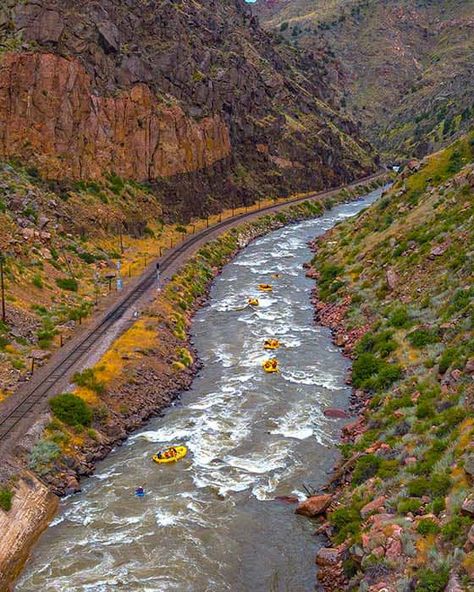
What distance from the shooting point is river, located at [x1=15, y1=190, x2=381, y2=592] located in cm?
2714

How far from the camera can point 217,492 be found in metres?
32.9

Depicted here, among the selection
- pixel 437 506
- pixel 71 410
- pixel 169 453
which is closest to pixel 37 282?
pixel 71 410

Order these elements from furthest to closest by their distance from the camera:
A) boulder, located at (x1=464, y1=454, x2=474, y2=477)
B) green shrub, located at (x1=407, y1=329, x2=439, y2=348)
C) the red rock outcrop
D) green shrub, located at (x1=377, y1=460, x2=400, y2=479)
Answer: the red rock outcrop → green shrub, located at (x1=407, y1=329, x2=439, y2=348) → green shrub, located at (x1=377, y1=460, x2=400, y2=479) → boulder, located at (x1=464, y1=454, x2=474, y2=477)

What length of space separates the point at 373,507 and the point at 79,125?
68.0 meters

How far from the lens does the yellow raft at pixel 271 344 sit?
53.1 meters

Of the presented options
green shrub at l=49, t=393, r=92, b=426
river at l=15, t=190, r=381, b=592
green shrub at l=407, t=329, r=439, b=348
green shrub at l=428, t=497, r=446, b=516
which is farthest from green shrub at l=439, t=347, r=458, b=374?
green shrub at l=49, t=393, r=92, b=426

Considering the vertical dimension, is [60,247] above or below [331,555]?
above

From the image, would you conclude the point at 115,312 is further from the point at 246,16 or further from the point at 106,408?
the point at 246,16

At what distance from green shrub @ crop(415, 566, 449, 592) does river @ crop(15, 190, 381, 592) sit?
5.93 metres

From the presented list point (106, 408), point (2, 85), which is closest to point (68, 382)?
point (106, 408)

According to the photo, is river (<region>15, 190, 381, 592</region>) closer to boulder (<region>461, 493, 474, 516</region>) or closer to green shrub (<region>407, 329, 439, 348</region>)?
green shrub (<region>407, 329, 439, 348</region>)

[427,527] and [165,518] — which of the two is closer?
[427,527]

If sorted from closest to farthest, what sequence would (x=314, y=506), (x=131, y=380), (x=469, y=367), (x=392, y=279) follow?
(x=314, y=506)
(x=469, y=367)
(x=131, y=380)
(x=392, y=279)

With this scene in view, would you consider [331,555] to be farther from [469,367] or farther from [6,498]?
[6,498]
